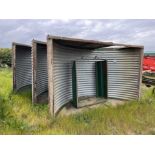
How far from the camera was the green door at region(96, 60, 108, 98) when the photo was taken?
486 inches

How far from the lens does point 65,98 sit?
34.0 feet

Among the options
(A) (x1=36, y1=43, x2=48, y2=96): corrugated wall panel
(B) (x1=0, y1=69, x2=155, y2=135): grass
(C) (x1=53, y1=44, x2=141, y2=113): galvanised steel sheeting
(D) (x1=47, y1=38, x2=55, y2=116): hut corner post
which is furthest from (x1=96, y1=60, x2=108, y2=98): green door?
(D) (x1=47, y1=38, x2=55, y2=116): hut corner post

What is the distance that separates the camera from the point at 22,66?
13078mm

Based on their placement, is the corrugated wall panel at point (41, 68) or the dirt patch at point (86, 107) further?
the corrugated wall panel at point (41, 68)

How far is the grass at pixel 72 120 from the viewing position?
734cm

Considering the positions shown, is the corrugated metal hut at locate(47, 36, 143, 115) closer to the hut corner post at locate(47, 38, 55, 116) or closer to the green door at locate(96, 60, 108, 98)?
the green door at locate(96, 60, 108, 98)

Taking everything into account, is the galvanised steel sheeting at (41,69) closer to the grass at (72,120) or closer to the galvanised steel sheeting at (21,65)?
the galvanised steel sheeting at (21,65)

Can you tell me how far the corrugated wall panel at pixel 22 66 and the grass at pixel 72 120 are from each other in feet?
6.56

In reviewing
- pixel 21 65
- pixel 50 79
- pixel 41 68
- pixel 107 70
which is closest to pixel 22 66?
pixel 21 65

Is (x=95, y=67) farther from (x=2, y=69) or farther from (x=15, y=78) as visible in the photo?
(x=2, y=69)

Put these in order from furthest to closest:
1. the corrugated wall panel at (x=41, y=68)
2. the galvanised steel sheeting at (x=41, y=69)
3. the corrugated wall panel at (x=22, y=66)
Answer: the corrugated wall panel at (x=22, y=66)
the corrugated wall panel at (x=41, y=68)
the galvanised steel sheeting at (x=41, y=69)

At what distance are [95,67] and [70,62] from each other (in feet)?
6.15

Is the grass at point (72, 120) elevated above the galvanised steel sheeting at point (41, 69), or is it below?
below

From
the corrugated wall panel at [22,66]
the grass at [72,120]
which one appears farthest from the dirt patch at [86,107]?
the corrugated wall panel at [22,66]
